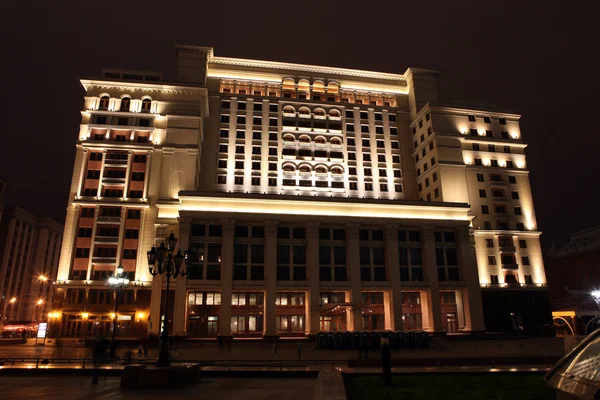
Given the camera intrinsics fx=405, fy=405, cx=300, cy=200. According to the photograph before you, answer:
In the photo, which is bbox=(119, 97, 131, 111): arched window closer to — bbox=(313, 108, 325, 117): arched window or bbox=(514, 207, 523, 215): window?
bbox=(313, 108, 325, 117): arched window

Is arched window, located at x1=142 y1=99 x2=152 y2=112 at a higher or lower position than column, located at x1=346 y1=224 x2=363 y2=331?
higher

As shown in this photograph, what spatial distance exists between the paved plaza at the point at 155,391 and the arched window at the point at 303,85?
6054 centimetres

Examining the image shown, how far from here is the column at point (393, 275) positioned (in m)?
52.2

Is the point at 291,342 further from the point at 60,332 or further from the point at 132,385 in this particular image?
the point at 132,385

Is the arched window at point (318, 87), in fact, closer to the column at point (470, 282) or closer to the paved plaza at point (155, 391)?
the column at point (470, 282)

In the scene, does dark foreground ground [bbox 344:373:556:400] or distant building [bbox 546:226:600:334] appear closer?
dark foreground ground [bbox 344:373:556:400]

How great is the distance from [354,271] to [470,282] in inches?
642

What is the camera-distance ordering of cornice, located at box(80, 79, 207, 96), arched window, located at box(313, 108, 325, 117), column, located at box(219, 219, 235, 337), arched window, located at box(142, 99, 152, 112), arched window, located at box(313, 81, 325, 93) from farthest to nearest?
1. arched window, located at box(313, 81, 325, 93)
2. arched window, located at box(313, 108, 325, 117)
3. arched window, located at box(142, 99, 152, 112)
4. cornice, located at box(80, 79, 207, 96)
5. column, located at box(219, 219, 235, 337)

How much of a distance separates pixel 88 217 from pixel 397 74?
57.2 m

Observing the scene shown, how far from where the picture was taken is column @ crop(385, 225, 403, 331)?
52.2 m

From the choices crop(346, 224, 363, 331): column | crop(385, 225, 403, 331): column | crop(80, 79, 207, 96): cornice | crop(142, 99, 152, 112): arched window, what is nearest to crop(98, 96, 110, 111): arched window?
crop(80, 79, 207, 96): cornice

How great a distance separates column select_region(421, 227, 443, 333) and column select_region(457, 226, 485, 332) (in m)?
4.26

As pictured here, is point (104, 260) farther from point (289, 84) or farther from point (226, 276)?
point (289, 84)

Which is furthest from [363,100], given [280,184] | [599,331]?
[599,331]
